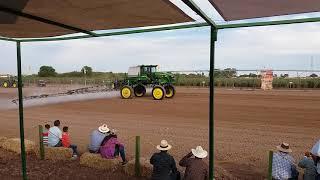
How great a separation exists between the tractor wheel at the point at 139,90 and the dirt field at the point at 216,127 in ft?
12.3

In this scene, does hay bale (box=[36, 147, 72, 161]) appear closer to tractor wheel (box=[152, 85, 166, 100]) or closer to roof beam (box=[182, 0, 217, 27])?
roof beam (box=[182, 0, 217, 27])

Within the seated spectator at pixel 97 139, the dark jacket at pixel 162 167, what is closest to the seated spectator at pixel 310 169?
the dark jacket at pixel 162 167

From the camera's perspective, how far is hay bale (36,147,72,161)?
761cm

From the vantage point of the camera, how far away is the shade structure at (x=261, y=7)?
3.07 m

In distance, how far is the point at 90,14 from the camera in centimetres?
377

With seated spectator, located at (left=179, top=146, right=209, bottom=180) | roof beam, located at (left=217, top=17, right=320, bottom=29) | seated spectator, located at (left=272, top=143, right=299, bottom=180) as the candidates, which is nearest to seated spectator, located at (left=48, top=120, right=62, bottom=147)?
seated spectator, located at (left=179, top=146, right=209, bottom=180)

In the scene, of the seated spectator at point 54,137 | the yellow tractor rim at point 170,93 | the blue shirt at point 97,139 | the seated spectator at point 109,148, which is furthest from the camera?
the yellow tractor rim at point 170,93

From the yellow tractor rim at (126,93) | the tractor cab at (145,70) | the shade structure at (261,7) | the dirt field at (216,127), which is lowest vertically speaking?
the dirt field at (216,127)

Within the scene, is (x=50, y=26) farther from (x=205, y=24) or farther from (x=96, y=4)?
(x=205, y=24)

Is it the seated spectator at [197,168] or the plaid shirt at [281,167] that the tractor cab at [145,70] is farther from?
the seated spectator at [197,168]

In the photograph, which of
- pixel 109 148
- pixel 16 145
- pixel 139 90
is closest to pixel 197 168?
pixel 109 148

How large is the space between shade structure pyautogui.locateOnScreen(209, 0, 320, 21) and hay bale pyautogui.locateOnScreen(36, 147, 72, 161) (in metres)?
5.11

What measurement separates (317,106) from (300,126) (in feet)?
21.6

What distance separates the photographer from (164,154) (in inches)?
211
